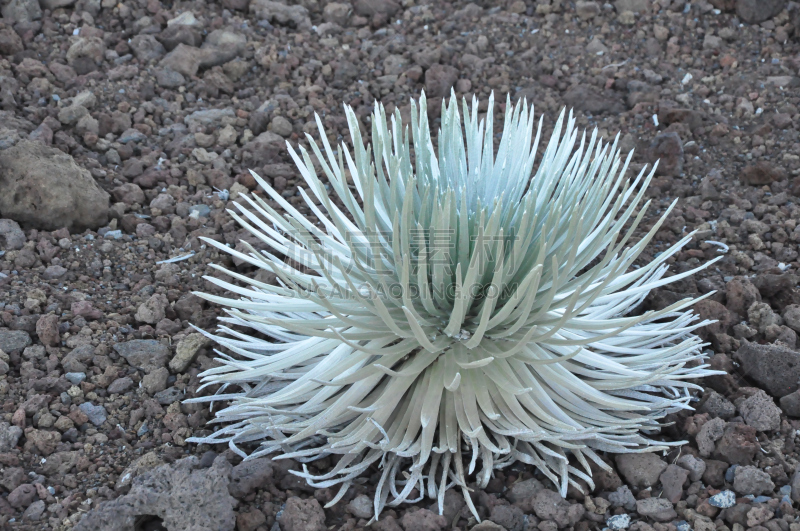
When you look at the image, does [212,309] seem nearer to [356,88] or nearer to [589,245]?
[589,245]

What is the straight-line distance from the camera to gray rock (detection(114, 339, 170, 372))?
6.56 ft

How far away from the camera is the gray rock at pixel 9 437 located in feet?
5.75

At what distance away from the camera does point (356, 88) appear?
10.5 ft

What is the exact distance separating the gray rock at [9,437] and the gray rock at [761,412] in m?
1.59

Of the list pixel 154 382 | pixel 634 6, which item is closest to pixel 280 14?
pixel 634 6

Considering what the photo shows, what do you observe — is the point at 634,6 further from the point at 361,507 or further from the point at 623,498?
the point at 361,507

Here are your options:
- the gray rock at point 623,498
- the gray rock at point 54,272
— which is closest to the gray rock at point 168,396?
the gray rock at point 54,272

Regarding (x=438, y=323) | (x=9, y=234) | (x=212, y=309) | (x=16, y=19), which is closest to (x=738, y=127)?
(x=438, y=323)

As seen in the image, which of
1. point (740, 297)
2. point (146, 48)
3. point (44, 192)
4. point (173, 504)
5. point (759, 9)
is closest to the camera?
point (173, 504)

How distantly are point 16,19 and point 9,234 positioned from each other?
1373mm

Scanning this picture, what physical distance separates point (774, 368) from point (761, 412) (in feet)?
0.52

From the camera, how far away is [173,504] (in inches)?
61.3

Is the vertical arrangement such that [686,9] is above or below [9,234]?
above

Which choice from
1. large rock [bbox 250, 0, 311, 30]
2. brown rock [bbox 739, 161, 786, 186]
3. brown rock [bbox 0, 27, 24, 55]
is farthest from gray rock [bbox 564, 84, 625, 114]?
brown rock [bbox 0, 27, 24, 55]
